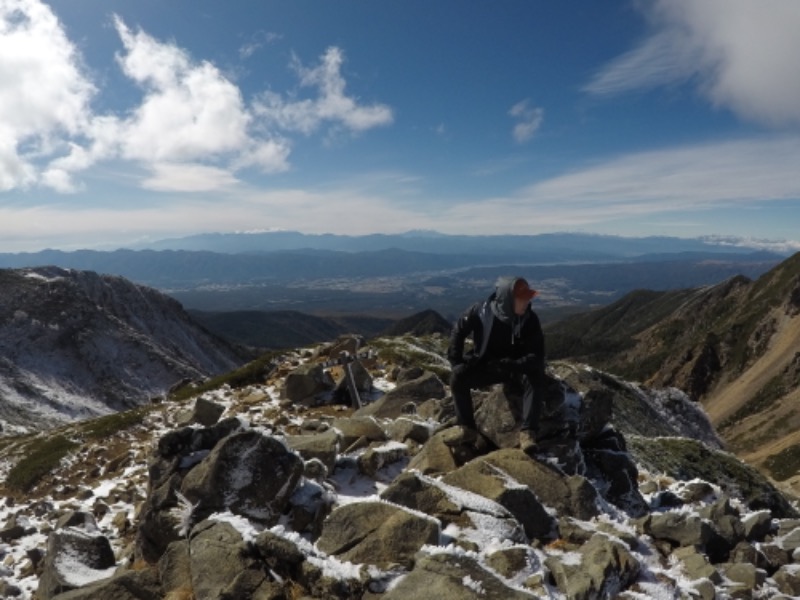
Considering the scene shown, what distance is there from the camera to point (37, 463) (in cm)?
2692

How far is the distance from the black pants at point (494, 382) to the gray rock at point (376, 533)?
452cm

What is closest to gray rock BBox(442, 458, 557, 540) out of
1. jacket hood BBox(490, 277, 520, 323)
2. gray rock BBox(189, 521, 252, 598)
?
jacket hood BBox(490, 277, 520, 323)

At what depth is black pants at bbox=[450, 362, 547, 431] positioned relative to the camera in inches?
504

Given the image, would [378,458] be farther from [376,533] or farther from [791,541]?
[791,541]

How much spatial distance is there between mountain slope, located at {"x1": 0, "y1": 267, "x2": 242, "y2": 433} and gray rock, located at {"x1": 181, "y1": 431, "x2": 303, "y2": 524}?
231 ft

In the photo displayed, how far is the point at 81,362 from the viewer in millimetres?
93438

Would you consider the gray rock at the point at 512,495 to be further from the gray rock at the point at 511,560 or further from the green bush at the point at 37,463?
the green bush at the point at 37,463

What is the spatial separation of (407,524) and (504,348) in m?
5.48

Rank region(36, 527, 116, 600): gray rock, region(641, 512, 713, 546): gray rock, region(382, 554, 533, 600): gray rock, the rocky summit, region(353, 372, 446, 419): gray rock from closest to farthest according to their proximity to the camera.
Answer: region(382, 554, 533, 600): gray rock, the rocky summit, region(36, 527, 116, 600): gray rock, region(641, 512, 713, 546): gray rock, region(353, 372, 446, 419): gray rock

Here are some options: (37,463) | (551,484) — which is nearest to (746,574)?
(551,484)

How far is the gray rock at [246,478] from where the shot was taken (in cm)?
1064

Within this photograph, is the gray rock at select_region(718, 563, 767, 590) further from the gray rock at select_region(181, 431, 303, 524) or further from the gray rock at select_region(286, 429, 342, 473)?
the gray rock at select_region(181, 431, 303, 524)

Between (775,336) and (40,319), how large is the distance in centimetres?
21276

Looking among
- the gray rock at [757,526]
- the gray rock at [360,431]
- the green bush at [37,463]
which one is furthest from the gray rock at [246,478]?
the green bush at [37,463]
